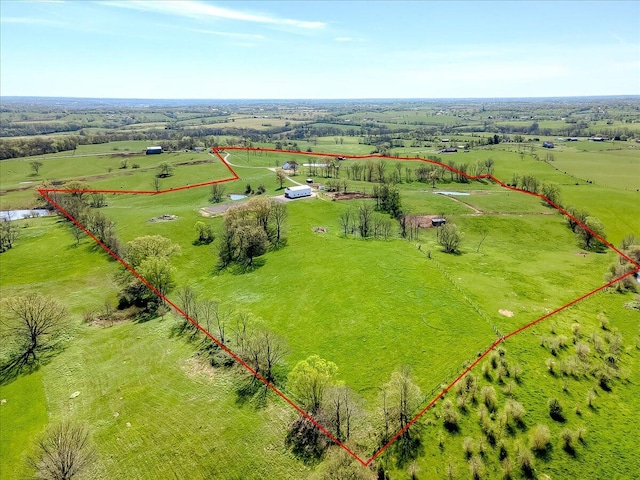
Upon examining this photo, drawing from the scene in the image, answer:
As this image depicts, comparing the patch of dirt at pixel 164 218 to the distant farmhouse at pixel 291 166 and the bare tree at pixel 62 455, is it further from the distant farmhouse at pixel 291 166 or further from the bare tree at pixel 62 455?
the bare tree at pixel 62 455

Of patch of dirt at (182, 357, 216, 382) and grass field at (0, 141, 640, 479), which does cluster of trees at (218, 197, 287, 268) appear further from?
patch of dirt at (182, 357, 216, 382)

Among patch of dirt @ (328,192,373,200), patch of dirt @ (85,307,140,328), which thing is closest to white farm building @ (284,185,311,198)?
patch of dirt @ (328,192,373,200)

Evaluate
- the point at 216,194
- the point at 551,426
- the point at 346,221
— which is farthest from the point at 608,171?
the point at 216,194

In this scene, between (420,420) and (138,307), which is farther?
(138,307)

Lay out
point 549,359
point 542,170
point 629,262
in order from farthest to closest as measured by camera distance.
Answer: point 542,170
point 629,262
point 549,359

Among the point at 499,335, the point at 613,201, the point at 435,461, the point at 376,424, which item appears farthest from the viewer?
the point at 613,201

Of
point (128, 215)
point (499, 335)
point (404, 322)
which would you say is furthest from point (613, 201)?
point (128, 215)

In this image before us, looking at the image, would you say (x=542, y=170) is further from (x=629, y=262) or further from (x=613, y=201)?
(x=629, y=262)
